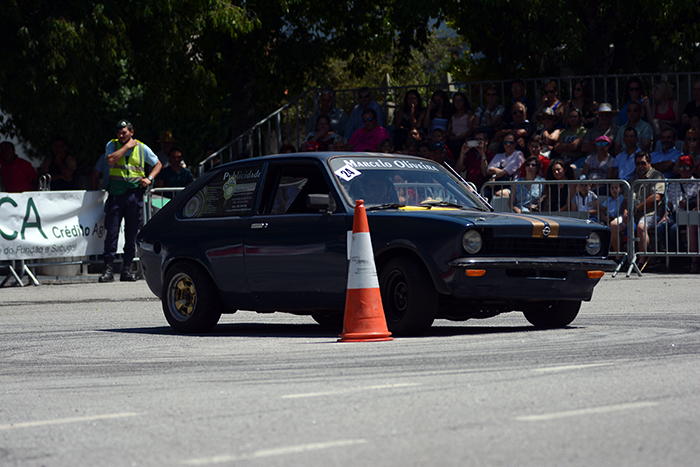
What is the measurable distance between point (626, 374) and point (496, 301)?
236 cm

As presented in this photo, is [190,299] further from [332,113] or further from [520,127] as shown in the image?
[332,113]

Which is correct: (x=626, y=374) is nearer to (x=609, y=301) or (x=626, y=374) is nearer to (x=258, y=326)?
(x=258, y=326)

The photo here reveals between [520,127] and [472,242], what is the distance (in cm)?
1061

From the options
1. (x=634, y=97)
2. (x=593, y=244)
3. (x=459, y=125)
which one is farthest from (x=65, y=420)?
(x=459, y=125)

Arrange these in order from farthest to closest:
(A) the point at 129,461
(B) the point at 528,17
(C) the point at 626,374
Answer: (B) the point at 528,17 < (C) the point at 626,374 < (A) the point at 129,461

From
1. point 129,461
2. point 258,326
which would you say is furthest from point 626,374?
point 258,326

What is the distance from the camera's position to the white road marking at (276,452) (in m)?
4.35

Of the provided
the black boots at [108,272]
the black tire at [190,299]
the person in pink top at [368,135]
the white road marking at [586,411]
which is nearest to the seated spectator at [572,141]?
the person in pink top at [368,135]

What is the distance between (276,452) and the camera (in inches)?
176

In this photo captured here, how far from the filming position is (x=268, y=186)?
9.55m

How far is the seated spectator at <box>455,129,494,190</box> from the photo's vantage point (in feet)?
59.4

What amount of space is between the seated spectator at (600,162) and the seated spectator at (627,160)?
0.09 meters

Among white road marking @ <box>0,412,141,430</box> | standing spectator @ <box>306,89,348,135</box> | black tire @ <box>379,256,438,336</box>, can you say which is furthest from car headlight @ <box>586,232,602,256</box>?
standing spectator @ <box>306,89,348,135</box>

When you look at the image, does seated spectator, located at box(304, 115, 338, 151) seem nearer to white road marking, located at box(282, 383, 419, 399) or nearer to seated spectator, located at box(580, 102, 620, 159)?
seated spectator, located at box(580, 102, 620, 159)
